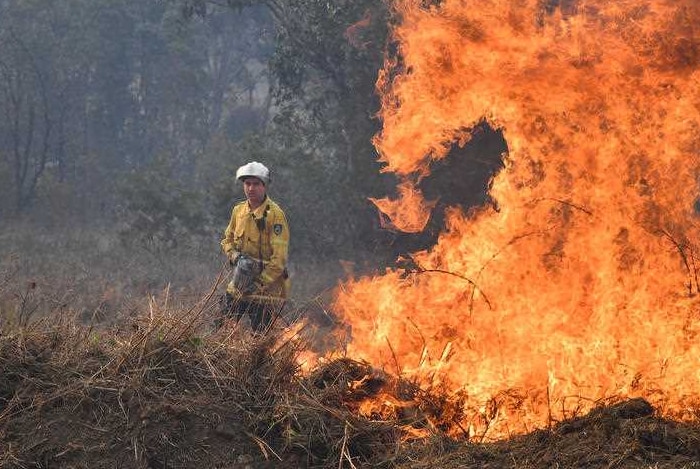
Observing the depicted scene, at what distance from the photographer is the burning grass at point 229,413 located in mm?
4855

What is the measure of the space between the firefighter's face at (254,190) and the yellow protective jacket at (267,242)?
6cm

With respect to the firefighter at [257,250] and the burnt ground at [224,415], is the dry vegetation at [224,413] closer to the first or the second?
the burnt ground at [224,415]

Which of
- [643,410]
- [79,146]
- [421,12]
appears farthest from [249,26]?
[643,410]

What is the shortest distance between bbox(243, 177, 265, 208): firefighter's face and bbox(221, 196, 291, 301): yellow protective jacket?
0.06 m

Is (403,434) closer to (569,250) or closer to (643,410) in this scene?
(643,410)

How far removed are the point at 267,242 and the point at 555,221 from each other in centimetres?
258

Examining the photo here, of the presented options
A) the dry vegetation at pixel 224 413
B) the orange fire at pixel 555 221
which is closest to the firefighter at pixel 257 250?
the orange fire at pixel 555 221

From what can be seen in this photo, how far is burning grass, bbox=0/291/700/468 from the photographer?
4855mm

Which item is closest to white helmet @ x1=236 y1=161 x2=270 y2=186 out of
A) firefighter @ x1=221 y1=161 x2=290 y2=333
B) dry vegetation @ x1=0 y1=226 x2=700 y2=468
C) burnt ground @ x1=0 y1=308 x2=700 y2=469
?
firefighter @ x1=221 y1=161 x2=290 y2=333

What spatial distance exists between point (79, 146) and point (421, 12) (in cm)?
2657

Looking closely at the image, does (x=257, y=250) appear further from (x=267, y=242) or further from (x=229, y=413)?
(x=229, y=413)

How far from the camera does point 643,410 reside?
16.2 ft

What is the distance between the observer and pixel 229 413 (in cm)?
550

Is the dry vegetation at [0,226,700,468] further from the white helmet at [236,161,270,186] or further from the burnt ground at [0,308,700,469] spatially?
the white helmet at [236,161,270,186]
